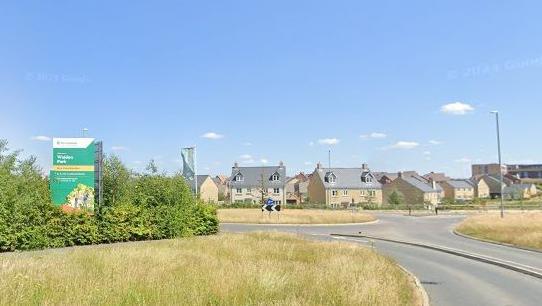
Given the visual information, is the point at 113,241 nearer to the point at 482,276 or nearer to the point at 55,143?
the point at 55,143

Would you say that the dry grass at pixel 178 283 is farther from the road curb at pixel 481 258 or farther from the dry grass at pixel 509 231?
the dry grass at pixel 509 231

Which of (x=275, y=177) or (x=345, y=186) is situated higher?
(x=275, y=177)

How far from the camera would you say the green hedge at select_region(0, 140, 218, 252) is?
63.6ft

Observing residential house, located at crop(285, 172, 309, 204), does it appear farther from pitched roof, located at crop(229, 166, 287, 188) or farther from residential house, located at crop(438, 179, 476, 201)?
residential house, located at crop(438, 179, 476, 201)

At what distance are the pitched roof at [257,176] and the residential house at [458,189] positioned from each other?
58.3 meters

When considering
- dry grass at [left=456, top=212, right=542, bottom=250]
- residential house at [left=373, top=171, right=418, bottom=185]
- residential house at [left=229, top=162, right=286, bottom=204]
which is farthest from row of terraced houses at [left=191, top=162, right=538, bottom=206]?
dry grass at [left=456, top=212, right=542, bottom=250]

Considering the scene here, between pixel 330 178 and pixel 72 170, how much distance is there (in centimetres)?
7952

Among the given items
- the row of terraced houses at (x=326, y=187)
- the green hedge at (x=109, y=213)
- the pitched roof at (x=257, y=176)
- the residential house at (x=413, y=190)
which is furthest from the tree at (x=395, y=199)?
the green hedge at (x=109, y=213)

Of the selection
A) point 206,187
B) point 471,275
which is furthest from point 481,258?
point 206,187

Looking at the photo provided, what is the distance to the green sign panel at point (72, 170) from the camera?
78.6 feet

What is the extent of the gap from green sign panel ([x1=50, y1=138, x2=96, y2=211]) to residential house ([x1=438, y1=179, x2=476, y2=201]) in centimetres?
12735

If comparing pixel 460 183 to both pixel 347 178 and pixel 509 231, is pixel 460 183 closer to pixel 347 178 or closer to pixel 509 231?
pixel 347 178

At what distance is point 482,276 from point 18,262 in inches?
530

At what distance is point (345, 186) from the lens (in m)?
100
